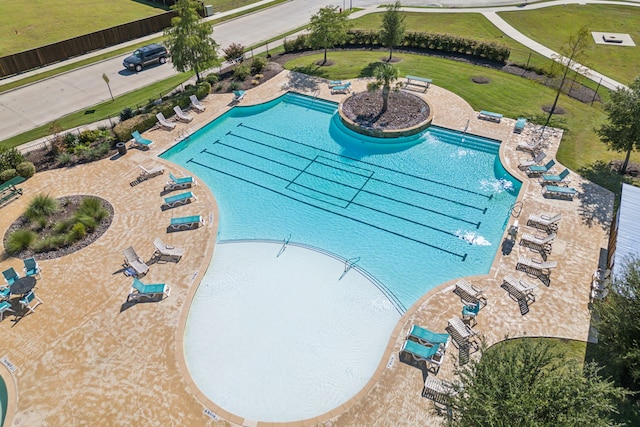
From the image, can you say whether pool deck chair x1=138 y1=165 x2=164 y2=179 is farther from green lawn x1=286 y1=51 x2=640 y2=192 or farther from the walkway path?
green lawn x1=286 y1=51 x2=640 y2=192

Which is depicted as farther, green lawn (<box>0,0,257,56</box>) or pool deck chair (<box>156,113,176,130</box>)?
green lawn (<box>0,0,257,56</box>)

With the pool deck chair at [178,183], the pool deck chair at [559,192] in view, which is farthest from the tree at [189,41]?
the pool deck chair at [559,192]

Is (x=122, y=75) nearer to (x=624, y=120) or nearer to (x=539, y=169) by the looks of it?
(x=539, y=169)

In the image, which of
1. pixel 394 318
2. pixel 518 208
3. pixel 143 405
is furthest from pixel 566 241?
pixel 143 405

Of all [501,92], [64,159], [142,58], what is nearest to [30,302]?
[64,159]

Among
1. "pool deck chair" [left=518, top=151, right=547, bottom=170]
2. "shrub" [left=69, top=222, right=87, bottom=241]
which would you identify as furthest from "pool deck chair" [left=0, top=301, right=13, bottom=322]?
"pool deck chair" [left=518, top=151, right=547, bottom=170]

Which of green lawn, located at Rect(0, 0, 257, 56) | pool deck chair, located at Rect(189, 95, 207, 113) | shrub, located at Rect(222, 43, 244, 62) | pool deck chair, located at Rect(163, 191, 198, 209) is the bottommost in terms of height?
pool deck chair, located at Rect(163, 191, 198, 209)
